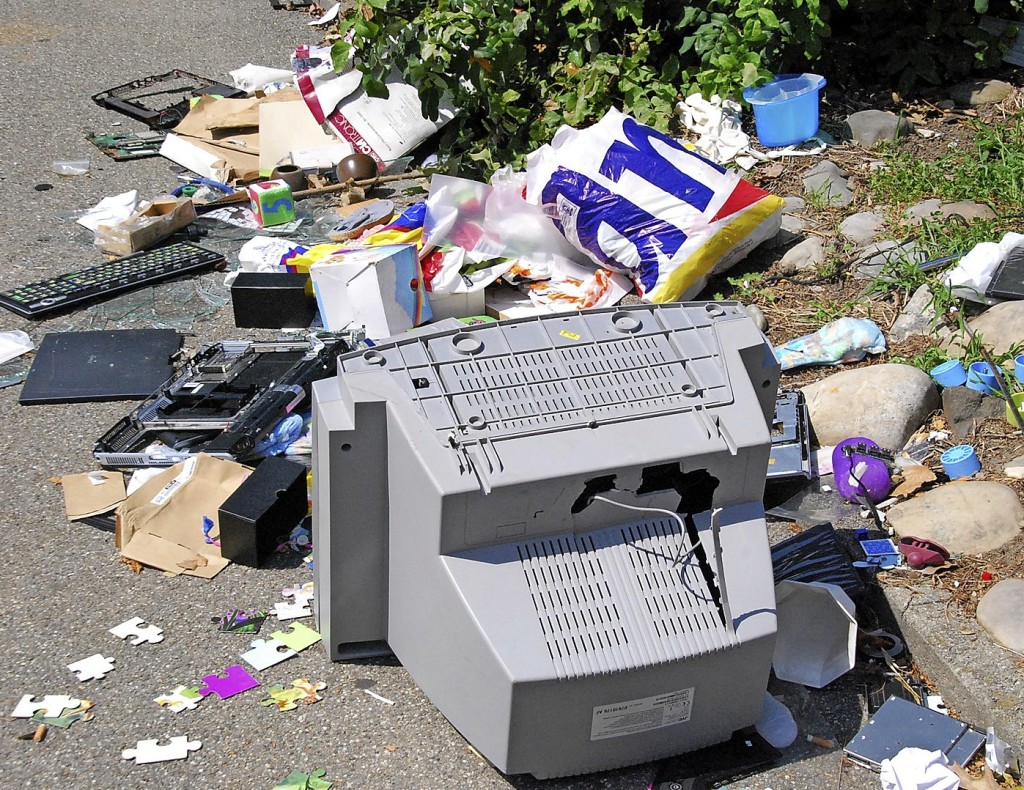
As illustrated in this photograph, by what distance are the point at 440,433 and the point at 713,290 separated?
8.09 feet

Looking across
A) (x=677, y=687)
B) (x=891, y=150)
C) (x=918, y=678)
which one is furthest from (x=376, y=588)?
(x=891, y=150)

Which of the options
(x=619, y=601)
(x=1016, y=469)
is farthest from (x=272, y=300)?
(x=1016, y=469)

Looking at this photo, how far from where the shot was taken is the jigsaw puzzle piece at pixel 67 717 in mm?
2477

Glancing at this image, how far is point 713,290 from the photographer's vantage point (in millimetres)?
4332

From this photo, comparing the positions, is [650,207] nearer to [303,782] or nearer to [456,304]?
[456,304]

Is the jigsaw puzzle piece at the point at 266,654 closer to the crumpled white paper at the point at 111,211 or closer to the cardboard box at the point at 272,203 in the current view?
the cardboard box at the point at 272,203

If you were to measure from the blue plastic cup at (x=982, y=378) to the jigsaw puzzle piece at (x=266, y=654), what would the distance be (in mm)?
2268

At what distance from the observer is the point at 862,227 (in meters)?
4.42

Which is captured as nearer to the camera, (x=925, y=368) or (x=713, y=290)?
(x=925, y=368)

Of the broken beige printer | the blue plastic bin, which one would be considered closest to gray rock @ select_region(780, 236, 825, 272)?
the blue plastic bin

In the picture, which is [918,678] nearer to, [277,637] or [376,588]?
[376,588]

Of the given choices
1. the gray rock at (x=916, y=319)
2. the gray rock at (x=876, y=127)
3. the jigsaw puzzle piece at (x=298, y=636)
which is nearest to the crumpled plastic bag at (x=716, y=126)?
the gray rock at (x=876, y=127)

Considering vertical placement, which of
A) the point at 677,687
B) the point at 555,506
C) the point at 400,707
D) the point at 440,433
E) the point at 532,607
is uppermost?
the point at 440,433

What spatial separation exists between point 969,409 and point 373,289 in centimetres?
210
